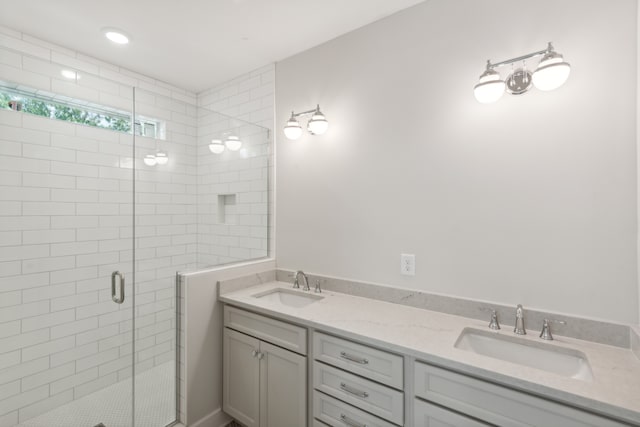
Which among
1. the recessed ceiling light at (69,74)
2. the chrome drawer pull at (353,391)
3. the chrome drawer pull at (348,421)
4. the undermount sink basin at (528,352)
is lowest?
the chrome drawer pull at (348,421)


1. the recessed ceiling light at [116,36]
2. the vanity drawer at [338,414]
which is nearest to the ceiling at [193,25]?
the recessed ceiling light at [116,36]

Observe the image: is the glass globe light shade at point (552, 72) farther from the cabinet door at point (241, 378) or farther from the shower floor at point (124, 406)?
the shower floor at point (124, 406)

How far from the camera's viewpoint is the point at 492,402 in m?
1.10

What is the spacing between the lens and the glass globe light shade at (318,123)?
212 cm

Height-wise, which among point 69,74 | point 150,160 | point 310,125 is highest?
point 69,74

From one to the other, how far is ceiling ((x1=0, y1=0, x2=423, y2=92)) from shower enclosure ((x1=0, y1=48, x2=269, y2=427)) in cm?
30

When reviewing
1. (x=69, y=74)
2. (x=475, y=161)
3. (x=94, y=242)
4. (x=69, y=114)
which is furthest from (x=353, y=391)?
(x=69, y=74)

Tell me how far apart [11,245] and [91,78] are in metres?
1.32

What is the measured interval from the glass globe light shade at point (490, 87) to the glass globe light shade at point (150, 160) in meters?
2.09

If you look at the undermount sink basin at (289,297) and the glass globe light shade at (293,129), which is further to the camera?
the glass globe light shade at (293,129)

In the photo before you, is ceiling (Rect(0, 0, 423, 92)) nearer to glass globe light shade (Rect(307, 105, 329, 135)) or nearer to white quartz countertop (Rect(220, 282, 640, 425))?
glass globe light shade (Rect(307, 105, 329, 135))

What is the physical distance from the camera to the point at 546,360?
51.7 inches

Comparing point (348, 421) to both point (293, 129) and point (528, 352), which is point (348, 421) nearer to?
point (528, 352)

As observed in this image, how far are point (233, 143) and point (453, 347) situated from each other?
6.94ft
